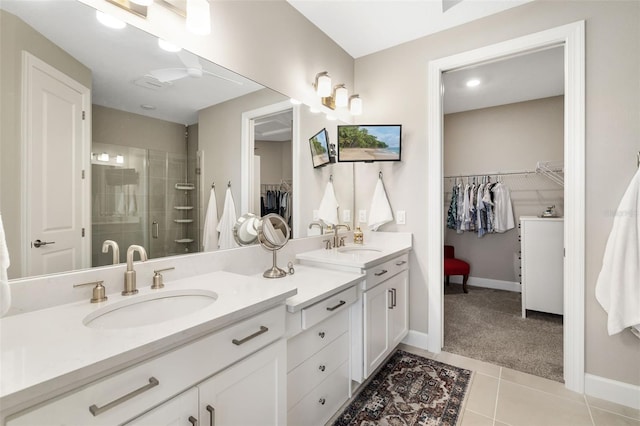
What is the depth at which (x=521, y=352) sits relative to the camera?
2379 mm

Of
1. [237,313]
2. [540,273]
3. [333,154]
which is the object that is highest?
[333,154]

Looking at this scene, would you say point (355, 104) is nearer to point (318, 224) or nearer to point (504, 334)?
point (318, 224)

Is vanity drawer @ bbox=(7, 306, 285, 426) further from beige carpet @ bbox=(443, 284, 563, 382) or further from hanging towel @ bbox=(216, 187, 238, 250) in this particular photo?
beige carpet @ bbox=(443, 284, 563, 382)

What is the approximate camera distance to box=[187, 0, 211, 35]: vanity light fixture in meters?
1.33

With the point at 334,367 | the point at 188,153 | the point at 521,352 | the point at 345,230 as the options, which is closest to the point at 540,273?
the point at 521,352

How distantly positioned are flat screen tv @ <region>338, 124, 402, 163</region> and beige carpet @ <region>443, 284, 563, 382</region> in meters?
1.74

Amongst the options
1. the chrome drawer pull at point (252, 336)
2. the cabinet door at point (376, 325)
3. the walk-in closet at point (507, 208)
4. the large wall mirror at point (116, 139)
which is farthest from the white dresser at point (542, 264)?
the chrome drawer pull at point (252, 336)

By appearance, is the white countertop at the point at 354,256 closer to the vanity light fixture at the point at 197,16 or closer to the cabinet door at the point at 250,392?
the cabinet door at the point at 250,392

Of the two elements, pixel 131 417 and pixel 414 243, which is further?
pixel 414 243

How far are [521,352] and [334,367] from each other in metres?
1.80

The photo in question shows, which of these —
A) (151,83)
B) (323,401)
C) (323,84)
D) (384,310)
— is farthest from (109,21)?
(384,310)

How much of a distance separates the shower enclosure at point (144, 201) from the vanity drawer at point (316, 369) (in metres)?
0.79

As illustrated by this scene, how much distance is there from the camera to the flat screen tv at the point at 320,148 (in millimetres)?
2381

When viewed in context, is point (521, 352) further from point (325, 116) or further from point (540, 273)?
point (325, 116)
